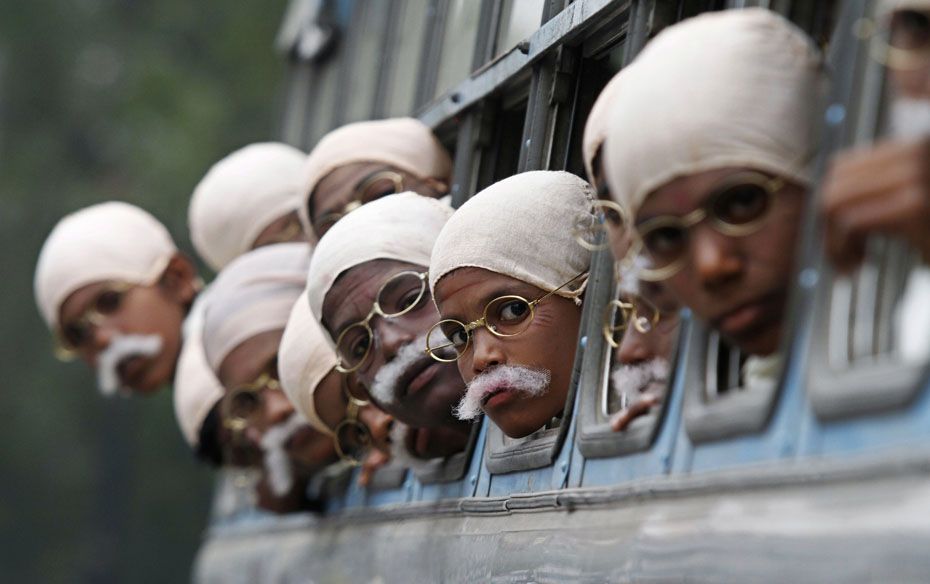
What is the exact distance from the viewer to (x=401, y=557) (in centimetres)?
583

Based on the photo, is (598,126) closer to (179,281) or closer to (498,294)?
(498,294)

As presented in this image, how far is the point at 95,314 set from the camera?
8.08 metres

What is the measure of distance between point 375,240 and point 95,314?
3.41m

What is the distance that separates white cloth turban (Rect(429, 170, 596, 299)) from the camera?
14.3 ft

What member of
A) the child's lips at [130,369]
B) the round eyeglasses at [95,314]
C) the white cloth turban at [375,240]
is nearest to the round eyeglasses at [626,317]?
the white cloth turban at [375,240]

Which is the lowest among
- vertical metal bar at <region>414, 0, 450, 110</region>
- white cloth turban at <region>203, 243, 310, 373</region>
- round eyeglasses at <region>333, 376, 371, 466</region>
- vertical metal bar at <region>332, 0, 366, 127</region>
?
round eyeglasses at <region>333, 376, 371, 466</region>

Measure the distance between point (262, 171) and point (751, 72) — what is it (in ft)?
14.8

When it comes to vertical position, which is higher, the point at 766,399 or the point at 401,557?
the point at 401,557

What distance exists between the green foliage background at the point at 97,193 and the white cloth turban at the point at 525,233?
15.9 metres

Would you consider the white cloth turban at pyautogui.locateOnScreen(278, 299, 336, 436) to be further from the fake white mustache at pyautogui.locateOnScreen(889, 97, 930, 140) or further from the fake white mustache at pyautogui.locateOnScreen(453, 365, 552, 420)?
the fake white mustache at pyautogui.locateOnScreen(889, 97, 930, 140)

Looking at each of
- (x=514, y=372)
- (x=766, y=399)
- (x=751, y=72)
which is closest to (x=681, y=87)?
(x=751, y=72)

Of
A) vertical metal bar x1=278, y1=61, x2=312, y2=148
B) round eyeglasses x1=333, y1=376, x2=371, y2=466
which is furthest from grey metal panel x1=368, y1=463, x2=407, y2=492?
vertical metal bar x1=278, y1=61, x2=312, y2=148

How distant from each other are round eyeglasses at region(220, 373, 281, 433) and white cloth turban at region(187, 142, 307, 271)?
1.00 metres

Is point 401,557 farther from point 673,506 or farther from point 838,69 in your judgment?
point 838,69
